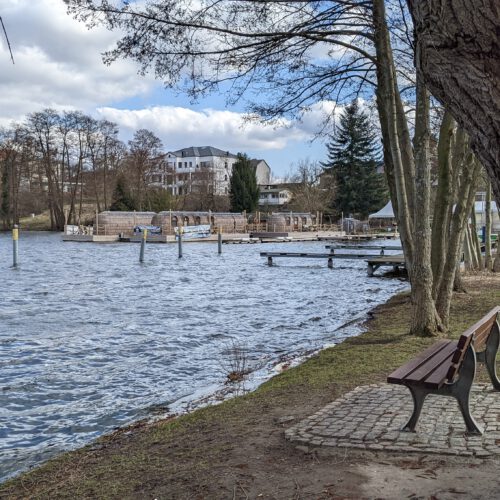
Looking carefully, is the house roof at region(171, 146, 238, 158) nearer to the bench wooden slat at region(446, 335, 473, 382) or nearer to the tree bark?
the tree bark

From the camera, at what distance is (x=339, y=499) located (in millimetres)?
3434

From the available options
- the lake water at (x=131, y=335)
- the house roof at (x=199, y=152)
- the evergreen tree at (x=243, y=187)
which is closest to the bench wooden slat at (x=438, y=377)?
the lake water at (x=131, y=335)

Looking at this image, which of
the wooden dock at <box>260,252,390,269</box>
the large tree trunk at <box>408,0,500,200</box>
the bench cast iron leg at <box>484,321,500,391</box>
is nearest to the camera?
the large tree trunk at <box>408,0,500,200</box>

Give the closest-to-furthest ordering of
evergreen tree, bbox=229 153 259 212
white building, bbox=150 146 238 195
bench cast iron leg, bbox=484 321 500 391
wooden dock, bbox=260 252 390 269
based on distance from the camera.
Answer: bench cast iron leg, bbox=484 321 500 391 < wooden dock, bbox=260 252 390 269 < evergreen tree, bbox=229 153 259 212 < white building, bbox=150 146 238 195

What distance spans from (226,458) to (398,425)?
1385mm

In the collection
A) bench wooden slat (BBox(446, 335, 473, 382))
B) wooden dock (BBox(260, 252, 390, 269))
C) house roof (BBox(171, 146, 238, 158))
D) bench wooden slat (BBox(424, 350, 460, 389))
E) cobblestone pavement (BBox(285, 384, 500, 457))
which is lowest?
wooden dock (BBox(260, 252, 390, 269))

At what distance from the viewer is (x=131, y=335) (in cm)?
1225

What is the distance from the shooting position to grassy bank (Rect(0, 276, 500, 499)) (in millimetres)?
3781

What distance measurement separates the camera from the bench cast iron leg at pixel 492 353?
575 centimetres

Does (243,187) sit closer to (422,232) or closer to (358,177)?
(358,177)

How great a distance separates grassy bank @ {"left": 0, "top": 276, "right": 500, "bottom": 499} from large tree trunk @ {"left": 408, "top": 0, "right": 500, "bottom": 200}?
89.7 inches

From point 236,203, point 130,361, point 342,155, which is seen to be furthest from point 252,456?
point 236,203

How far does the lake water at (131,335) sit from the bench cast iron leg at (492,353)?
3.46 m

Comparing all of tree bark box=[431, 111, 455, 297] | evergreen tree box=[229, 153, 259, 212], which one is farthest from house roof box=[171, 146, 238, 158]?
tree bark box=[431, 111, 455, 297]
